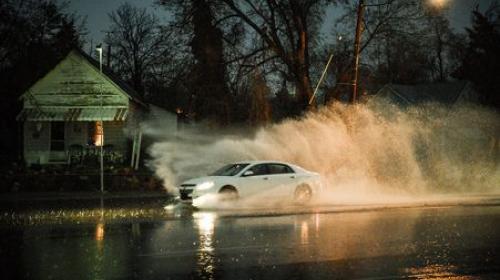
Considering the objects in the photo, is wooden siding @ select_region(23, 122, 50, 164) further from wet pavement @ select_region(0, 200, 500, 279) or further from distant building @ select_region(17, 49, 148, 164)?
wet pavement @ select_region(0, 200, 500, 279)

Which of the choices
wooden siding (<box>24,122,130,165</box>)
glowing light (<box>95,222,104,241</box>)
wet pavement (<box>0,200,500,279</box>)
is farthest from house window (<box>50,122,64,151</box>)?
glowing light (<box>95,222,104,241</box>)

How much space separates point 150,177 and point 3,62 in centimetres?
1069

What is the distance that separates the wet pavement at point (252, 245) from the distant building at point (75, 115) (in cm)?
1669

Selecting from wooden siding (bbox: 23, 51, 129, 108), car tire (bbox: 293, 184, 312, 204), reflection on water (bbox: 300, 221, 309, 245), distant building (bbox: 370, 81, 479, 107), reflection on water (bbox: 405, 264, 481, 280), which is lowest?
reflection on water (bbox: 300, 221, 309, 245)

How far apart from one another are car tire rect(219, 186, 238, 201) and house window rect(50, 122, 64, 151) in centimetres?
1911

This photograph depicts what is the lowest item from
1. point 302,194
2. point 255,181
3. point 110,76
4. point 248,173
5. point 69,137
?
point 302,194

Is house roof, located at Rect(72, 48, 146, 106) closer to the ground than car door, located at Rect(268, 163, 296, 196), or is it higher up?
higher up

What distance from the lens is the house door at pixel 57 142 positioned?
111ft

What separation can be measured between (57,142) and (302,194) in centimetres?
1990

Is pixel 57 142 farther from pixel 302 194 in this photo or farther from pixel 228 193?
pixel 302 194

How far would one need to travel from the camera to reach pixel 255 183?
61.8ft

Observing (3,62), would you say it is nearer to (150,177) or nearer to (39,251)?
(150,177)

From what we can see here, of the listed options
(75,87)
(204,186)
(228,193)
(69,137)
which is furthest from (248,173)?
(69,137)

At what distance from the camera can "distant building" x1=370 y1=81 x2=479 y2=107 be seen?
164 ft
